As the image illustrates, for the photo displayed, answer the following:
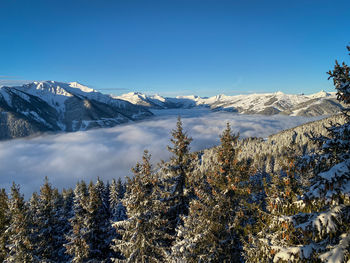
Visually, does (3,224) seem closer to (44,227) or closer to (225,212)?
(44,227)

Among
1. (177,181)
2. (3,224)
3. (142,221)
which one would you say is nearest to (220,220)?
(177,181)

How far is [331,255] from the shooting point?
5.01 metres

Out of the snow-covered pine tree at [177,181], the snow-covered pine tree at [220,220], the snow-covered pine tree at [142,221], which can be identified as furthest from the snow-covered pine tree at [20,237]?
the snow-covered pine tree at [220,220]

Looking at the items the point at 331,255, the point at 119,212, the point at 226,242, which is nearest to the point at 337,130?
the point at 331,255

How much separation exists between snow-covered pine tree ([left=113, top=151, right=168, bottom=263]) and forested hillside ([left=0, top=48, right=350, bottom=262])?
0.24 ft

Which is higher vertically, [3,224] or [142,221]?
[142,221]

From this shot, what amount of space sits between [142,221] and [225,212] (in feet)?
19.7

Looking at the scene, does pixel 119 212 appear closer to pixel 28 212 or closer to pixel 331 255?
pixel 28 212

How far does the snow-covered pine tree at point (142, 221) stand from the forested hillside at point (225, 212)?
7cm

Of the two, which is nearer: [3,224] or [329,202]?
[329,202]

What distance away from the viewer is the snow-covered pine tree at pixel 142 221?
13820mm

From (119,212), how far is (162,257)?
31421mm

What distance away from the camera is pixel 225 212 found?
39.9ft

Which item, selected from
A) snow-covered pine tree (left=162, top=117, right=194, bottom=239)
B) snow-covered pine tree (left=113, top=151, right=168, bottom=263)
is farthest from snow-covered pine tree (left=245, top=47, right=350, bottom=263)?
snow-covered pine tree (left=162, top=117, right=194, bottom=239)
